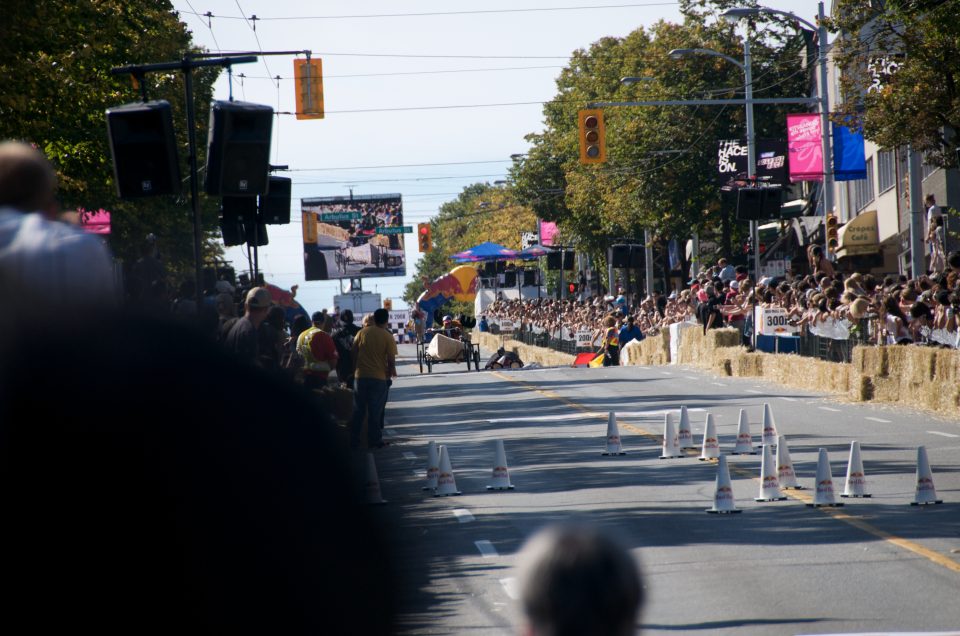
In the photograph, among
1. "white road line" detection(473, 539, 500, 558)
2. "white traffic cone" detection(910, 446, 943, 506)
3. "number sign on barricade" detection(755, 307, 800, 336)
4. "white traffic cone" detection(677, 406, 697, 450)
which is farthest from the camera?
"number sign on barricade" detection(755, 307, 800, 336)

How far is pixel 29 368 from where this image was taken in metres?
2.12

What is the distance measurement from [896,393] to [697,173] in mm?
37226

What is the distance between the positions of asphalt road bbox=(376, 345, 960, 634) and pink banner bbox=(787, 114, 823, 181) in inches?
750

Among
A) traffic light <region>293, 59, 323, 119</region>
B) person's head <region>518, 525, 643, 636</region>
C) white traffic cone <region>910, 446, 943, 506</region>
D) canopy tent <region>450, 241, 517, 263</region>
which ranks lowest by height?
white traffic cone <region>910, 446, 943, 506</region>

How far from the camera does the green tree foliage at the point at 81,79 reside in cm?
1964

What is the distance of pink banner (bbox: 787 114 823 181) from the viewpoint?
41.1m

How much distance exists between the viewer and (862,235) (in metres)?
49.8

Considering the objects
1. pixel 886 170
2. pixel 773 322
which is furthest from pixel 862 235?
pixel 773 322

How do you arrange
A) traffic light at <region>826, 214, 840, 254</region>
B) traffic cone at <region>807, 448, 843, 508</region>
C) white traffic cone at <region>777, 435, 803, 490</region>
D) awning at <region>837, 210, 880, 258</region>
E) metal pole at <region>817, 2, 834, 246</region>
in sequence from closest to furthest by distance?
traffic cone at <region>807, 448, 843, 508</region>
white traffic cone at <region>777, 435, 803, 490</region>
metal pole at <region>817, 2, 834, 246</region>
traffic light at <region>826, 214, 840, 254</region>
awning at <region>837, 210, 880, 258</region>

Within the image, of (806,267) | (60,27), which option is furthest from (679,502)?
(806,267)

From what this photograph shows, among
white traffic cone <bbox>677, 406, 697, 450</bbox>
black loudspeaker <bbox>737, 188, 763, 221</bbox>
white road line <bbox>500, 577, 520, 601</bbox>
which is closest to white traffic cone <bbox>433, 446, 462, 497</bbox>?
white traffic cone <bbox>677, 406, 697, 450</bbox>

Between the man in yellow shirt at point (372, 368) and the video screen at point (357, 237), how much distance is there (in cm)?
6738

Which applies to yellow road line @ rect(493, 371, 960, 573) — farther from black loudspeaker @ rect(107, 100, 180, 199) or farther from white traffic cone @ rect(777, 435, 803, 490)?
black loudspeaker @ rect(107, 100, 180, 199)

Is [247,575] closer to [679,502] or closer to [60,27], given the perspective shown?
[679,502]
